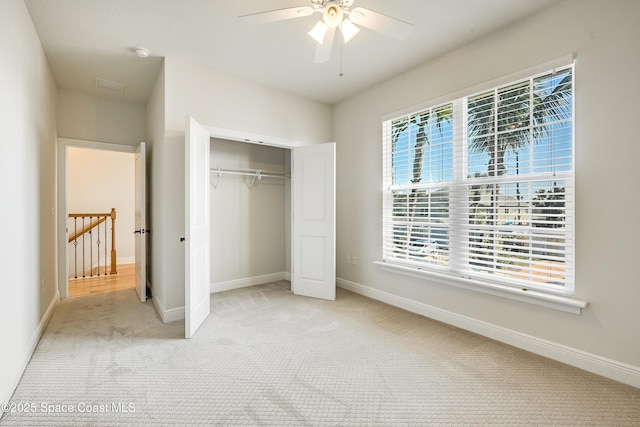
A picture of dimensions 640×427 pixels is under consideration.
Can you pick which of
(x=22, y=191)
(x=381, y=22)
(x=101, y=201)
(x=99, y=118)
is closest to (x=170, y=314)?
(x=22, y=191)

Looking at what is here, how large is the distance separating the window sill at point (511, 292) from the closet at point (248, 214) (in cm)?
223

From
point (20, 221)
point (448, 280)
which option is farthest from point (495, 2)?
point (20, 221)

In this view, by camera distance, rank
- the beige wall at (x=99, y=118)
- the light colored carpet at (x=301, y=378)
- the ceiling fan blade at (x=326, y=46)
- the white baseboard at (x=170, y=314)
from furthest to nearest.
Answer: the beige wall at (x=99, y=118)
the white baseboard at (x=170, y=314)
the ceiling fan blade at (x=326, y=46)
the light colored carpet at (x=301, y=378)

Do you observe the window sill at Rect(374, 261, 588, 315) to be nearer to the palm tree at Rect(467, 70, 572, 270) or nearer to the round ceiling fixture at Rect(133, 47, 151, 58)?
the palm tree at Rect(467, 70, 572, 270)

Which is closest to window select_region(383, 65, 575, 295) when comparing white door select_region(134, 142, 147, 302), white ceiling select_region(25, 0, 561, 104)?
white ceiling select_region(25, 0, 561, 104)

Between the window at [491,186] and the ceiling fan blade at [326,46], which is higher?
the ceiling fan blade at [326,46]

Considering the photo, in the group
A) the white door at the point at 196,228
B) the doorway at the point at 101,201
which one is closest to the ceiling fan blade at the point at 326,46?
the white door at the point at 196,228

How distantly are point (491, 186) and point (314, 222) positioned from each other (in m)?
2.13

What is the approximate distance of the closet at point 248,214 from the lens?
4.30 metres

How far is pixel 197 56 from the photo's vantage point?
314cm

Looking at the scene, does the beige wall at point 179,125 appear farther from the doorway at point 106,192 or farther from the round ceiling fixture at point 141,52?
the doorway at point 106,192

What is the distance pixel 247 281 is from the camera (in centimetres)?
452

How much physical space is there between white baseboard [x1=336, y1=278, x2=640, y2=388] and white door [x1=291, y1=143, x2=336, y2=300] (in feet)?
3.12

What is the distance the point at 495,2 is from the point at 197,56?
2.82 metres
